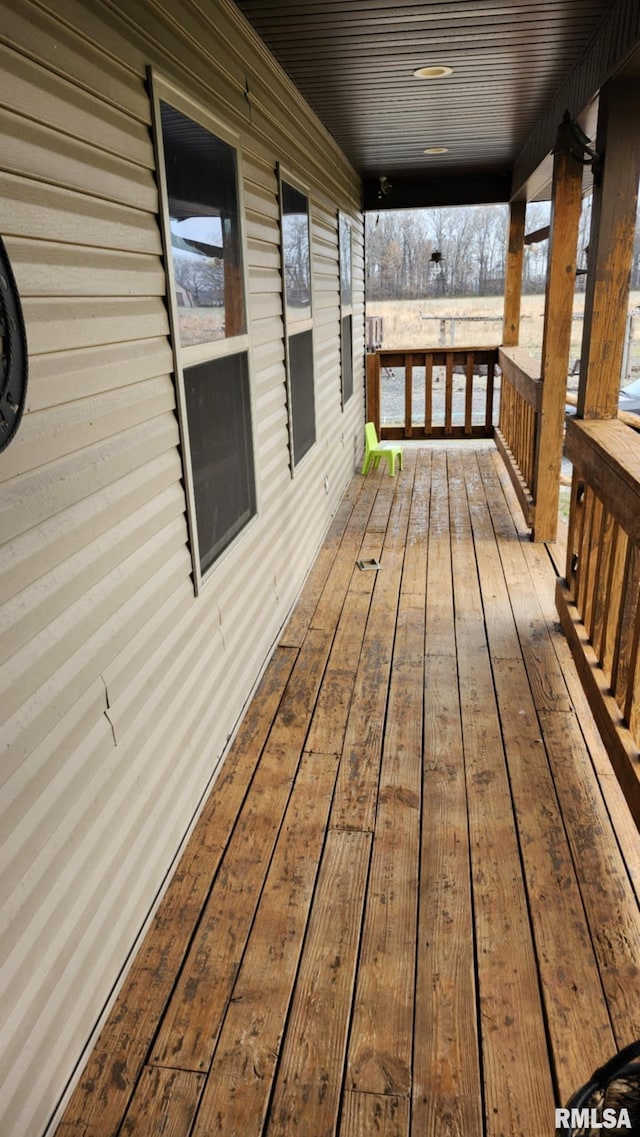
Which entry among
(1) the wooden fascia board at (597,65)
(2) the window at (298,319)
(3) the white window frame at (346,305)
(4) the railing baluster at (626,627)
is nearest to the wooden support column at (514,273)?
(3) the white window frame at (346,305)

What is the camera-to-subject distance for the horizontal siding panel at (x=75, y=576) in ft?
4.54

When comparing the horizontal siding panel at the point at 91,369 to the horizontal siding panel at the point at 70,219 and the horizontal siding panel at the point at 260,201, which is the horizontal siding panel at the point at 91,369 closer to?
the horizontal siding panel at the point at 70,219

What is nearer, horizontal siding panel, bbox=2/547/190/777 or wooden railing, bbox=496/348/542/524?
horizontal siding panel, bbox=2/547/190/777

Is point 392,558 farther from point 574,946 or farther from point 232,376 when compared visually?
point 574,946

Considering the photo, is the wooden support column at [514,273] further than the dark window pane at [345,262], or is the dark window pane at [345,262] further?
the wooden support column at [514,273]

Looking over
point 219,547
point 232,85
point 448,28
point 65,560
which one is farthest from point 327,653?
point 448,28

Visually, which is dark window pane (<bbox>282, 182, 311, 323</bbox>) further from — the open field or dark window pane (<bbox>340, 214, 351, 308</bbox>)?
the open field

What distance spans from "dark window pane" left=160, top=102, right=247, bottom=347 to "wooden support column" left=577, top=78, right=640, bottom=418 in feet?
4.88

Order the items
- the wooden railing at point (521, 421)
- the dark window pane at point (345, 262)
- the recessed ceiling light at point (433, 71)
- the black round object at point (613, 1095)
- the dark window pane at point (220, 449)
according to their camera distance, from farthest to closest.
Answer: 1. the dark window pane at point (345, 262)
2. the wooden railing at point (521, 421)
3. the recessed ceiling light at point (433, 71)
4. the dark window pane at point (220, 449)
5. the black round object at point (613, 1095)

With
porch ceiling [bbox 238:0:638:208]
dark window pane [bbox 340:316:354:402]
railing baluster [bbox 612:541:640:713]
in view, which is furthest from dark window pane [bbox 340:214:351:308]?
railing baluster [bbox 612:541:640:713]

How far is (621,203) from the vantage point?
3115 millimetres

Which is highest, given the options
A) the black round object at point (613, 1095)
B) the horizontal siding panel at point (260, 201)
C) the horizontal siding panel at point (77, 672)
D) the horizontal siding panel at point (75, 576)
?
the horizontal siding panel at point (260, 201)

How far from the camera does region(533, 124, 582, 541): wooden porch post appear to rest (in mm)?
4254

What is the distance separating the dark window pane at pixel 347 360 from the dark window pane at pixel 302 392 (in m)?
1.59
